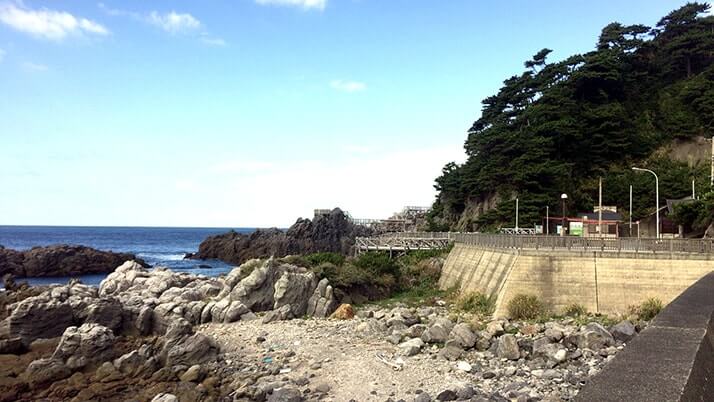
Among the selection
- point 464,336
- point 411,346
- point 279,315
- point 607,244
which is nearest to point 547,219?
point 607,244

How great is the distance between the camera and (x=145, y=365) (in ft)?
61.2

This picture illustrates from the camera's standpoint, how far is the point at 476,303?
26422 mm

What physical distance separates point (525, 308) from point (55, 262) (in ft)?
220

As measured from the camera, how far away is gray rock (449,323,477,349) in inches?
753

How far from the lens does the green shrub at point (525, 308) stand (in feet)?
74.5

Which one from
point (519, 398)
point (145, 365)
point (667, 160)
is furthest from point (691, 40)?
point (145, 365)

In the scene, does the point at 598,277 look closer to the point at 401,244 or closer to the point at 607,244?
the point at 607,244

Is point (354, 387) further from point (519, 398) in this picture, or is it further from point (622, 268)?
point (622, 268)

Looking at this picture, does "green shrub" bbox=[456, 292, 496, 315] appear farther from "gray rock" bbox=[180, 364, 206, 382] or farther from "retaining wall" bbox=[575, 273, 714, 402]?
"retaining wall" bbox=[575, 273, 714, 402]

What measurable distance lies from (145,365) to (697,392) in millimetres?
18910

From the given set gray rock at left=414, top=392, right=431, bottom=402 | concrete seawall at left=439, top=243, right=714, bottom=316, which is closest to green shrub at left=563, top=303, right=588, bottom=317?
concrete seawall at left=439, top=243, right=714, bottom=316

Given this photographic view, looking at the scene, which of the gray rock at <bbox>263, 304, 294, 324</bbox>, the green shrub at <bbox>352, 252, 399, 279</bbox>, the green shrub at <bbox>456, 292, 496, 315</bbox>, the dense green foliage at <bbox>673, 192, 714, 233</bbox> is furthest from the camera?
the green shrub at <bbox>352, 252, 399, 279</bbox>

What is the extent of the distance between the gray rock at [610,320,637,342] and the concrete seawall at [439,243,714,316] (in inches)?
138

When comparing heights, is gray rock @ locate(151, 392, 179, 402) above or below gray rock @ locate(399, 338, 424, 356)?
below
